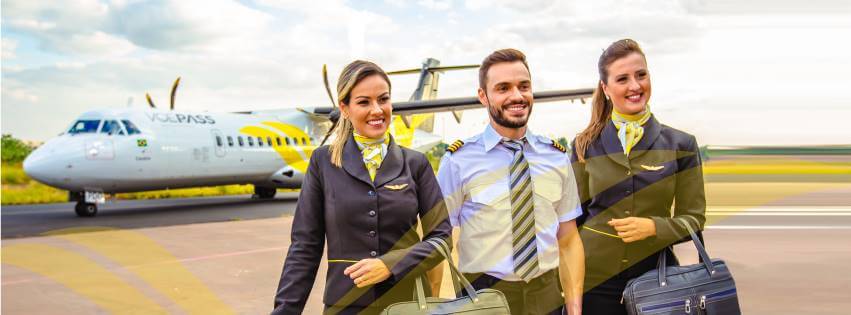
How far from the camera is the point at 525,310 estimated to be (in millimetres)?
2102

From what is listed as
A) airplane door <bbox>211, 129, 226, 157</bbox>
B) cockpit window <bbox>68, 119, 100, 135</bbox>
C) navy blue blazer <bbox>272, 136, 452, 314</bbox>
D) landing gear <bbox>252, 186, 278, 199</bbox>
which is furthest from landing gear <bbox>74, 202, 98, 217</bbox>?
navy blue blazer <bbox>272, 136, 452, 314</bbox>

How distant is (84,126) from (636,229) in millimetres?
13250

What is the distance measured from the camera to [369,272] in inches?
75.4

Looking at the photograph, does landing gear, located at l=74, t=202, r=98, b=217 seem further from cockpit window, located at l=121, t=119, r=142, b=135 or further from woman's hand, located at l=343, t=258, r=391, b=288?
woman's hand, located at l=343, t=258, r=391, b=288

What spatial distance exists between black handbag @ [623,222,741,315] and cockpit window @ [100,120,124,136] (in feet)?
Answer: 43.0

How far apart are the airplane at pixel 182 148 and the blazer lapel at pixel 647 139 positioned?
9.03 m

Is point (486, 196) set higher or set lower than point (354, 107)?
lower

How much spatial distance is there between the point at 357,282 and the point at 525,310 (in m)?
0.58

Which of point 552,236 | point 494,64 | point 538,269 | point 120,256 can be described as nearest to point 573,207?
point 552,236

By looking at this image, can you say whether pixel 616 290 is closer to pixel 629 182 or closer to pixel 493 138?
pixel 629 182

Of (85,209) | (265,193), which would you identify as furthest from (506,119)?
(265,193)

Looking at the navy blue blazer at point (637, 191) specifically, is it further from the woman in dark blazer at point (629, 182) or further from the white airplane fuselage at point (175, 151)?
the white airplane fuselage at point (175, 151)

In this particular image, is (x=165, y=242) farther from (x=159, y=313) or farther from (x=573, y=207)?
(x=573, y=207)

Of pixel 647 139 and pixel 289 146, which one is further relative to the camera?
pixel 289 146
